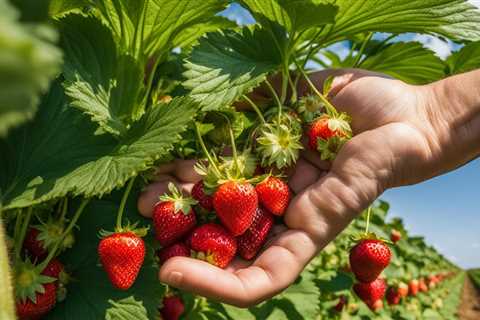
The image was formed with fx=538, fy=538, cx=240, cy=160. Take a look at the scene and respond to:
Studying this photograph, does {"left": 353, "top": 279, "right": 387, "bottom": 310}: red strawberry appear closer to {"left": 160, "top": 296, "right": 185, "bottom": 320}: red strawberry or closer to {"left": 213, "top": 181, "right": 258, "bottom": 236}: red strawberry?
{"left": 160, "top": 296, "right": 185, "bottom": 320}: red strawberry

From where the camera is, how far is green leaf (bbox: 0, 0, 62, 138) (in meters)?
0.19

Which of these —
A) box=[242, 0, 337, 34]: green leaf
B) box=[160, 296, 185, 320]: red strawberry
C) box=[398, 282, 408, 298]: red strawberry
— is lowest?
box=[398, 282, 408, 298]: red strawberry

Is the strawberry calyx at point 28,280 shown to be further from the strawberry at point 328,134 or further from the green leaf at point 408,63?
the green leaf at point 408,63

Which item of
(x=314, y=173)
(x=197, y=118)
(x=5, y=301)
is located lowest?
(x=314, y=173)

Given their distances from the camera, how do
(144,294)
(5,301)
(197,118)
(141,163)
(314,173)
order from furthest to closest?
(314,173) → (197,118) → (144,294) → (141,163) → (5,301)

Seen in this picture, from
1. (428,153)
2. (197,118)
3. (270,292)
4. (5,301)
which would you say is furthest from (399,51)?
(5,301)

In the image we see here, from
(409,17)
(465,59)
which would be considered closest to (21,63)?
(409,17)

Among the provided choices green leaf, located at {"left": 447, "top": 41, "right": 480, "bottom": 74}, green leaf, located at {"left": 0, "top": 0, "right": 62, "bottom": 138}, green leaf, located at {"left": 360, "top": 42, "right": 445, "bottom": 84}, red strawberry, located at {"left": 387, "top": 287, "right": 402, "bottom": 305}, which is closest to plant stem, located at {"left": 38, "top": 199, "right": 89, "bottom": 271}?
green leaf, located at {"left": 0, "top": 0, "right": 62, "bottom": 138}

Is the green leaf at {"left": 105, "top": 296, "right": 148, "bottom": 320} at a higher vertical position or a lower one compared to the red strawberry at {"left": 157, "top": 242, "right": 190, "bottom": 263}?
lower

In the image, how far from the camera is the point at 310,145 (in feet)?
4.56

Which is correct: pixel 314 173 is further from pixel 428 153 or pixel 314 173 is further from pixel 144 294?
pixel 144 294

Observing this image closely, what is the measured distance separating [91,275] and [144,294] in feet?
0.41

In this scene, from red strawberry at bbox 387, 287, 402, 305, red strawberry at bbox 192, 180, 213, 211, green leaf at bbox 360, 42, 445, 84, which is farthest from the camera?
red strawberry at bbox 387, 287, 402, 305

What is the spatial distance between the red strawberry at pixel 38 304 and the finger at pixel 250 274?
22cm
